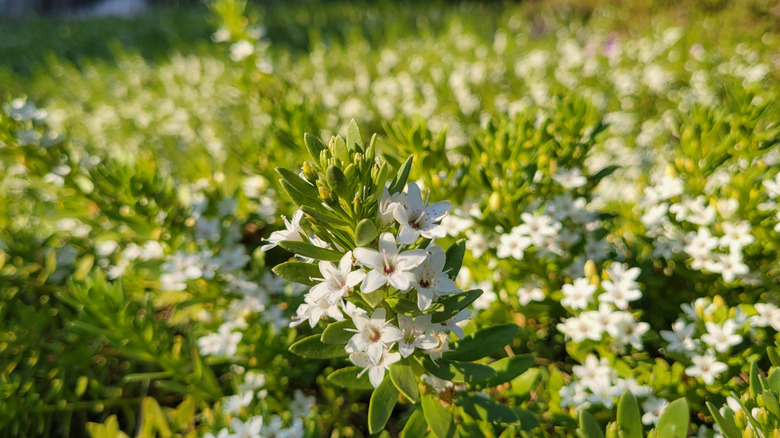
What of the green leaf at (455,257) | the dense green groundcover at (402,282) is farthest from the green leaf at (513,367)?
the green leaf at (455,257)

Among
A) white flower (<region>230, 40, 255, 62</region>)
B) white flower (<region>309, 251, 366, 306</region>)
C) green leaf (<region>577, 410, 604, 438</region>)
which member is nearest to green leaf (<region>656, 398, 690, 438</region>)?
green leaf (<region>577, 410, 604, 438</region>)

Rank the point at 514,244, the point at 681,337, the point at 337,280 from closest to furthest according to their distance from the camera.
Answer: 1. the point at 337,280
2. the point at 681,337
3. the point at 514,244

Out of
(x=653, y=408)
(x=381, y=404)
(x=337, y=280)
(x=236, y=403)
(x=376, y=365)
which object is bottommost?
(x=236, y=403)

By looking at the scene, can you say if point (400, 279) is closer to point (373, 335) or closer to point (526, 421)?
point (373, 335)

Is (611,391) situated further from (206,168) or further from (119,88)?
(119,88)

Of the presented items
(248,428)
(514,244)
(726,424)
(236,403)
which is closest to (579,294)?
(514,244)

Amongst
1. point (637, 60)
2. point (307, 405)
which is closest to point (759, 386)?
point (307, 405)

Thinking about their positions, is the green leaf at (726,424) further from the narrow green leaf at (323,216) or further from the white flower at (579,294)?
the narrow green leaf at (323,216)

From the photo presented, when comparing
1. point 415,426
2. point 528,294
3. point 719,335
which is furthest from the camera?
point 528,294

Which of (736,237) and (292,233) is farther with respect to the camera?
(736,237)
